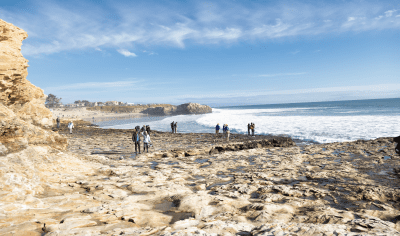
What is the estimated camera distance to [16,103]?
299 inches

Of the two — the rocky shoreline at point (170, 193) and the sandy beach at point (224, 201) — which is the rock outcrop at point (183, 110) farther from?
the sandy beach at point (224, 201)

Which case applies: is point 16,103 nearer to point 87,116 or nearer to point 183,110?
point 87,116

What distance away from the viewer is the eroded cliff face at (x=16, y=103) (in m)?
5.07

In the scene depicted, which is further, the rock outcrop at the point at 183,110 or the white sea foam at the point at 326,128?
the rock outcrop at the point at 183,110

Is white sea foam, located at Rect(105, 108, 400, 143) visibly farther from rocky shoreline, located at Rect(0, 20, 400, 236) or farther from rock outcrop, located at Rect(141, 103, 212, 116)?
rock outcrop, located at Rect(141, 103, 212, 116)

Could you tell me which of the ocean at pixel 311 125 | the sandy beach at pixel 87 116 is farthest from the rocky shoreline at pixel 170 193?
the sandy beach at pixel 87 116

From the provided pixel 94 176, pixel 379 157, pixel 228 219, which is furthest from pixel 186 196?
pixel 379 157

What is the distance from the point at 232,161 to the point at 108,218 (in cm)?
611

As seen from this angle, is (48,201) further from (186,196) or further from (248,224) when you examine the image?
(248,224)

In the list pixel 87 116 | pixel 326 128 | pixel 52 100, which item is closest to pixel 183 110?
pixel 87 116

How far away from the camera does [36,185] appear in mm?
4461

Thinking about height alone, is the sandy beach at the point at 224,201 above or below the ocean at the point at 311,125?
above

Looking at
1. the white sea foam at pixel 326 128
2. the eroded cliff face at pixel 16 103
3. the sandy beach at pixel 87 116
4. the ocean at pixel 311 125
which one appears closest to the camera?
the eroded cliff face at pixel 16 103

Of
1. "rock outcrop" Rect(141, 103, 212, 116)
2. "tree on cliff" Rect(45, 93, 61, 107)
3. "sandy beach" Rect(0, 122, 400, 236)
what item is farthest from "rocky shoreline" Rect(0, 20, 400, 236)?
"tree on cliff" Rect(45, 93, 61, 107)
